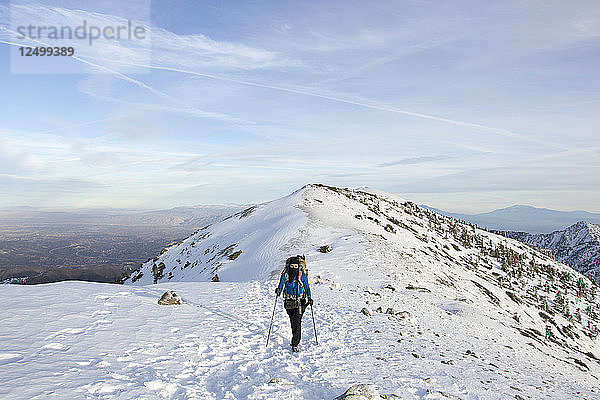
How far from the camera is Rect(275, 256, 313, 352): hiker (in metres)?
10.3

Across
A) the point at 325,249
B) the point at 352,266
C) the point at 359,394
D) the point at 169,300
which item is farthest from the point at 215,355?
the point at 325,249

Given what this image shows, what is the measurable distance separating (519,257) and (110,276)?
153m

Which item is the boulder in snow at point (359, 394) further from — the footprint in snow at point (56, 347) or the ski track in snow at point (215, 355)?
the footprint in snow at point (56, 347)

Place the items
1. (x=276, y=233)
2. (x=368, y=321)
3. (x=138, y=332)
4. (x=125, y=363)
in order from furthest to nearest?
(x=276, y=233)
(x=368, y=321)
(x=138, y=332)
(x=125, y=363)

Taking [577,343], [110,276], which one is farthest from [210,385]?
[110,276]

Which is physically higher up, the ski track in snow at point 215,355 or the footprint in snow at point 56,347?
the footprint in snow at point 56,347

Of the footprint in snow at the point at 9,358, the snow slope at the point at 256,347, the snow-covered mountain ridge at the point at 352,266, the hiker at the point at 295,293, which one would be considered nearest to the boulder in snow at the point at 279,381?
the snow slope at the point at 256,347

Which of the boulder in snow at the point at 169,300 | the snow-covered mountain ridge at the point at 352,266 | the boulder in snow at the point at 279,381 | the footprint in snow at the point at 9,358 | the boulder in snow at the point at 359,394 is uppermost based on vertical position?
the footprint in snow at the point at 9,358

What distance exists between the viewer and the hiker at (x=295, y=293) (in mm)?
10281

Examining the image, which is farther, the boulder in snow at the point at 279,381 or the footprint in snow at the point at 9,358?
the boulder in snow at the point at 279,381

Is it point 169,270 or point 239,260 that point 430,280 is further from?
point 169,270

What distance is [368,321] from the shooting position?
14.8 m

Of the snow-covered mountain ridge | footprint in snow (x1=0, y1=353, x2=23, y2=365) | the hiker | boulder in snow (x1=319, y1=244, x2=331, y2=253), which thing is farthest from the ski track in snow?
boulder in snow (x1=319, y1=244, x2=331, y2=253)

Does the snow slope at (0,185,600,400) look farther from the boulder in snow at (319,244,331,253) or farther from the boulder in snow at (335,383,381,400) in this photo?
the boulder in snow at (319,244,331,253)
